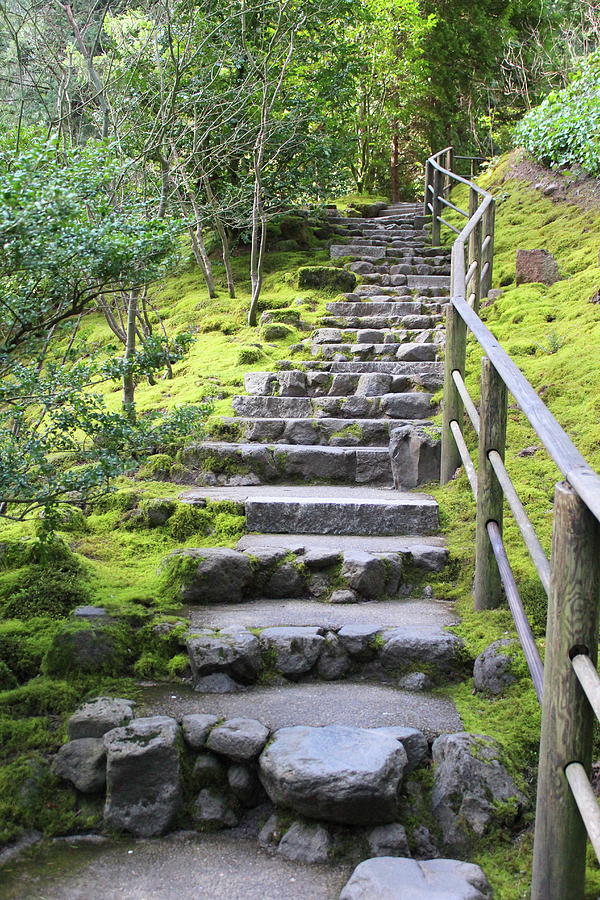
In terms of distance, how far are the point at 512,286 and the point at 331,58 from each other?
5.05 metres

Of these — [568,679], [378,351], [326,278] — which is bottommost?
[568,679]

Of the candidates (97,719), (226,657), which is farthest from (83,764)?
(226,657)

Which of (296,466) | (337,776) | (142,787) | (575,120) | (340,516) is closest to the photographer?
(337,776)

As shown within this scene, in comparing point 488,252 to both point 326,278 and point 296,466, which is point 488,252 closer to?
point 326,278

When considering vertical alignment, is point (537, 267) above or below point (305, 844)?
above

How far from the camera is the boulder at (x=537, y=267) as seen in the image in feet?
22.5

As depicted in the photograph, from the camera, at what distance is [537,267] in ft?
22.5

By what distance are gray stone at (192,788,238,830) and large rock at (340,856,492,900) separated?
0.49 meters

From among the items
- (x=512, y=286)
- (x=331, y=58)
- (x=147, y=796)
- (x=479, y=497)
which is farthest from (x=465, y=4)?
(x=147, y=796)

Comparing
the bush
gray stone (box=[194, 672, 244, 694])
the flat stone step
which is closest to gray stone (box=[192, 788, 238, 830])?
the flat stone step

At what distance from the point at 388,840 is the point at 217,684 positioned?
0.86 metres

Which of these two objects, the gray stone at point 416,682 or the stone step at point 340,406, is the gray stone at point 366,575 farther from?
the stone step at point 340,406

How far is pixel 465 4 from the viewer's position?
14.5 meters

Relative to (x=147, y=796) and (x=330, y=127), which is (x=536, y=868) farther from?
(x=330, y=127)
